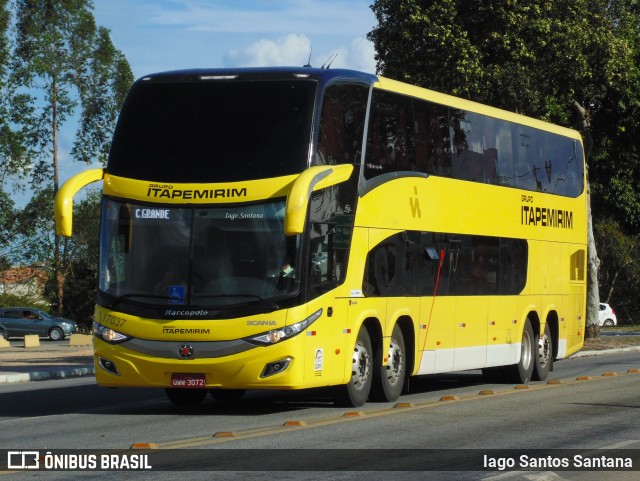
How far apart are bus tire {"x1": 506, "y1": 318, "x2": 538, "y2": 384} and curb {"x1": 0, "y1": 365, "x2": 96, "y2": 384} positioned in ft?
26.7

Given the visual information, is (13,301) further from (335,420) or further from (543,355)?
(335,420)

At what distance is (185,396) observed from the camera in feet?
60.5

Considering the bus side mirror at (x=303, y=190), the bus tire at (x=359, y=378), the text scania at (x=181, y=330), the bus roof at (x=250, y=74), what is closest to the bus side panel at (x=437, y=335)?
the bus tire at (x=359, y=378)

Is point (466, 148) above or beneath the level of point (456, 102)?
beneath

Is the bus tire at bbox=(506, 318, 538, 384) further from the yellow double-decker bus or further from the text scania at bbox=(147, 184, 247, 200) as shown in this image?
the text scania at bbox=(147, 184, 247, 200)

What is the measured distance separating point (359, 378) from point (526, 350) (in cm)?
698

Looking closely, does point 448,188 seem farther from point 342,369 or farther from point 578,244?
point 578,244

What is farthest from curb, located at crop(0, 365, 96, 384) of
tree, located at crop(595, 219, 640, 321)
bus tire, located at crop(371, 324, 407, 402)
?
tree, located at crop(595, 219, 640, 321)

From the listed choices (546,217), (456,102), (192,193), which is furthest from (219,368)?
(546,217)

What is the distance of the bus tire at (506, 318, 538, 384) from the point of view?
23.5m

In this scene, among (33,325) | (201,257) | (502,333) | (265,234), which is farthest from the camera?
(33,325)

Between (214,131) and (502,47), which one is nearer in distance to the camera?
(214,131)

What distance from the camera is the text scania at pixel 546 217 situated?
2350 centimetres

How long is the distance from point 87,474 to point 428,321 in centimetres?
965
